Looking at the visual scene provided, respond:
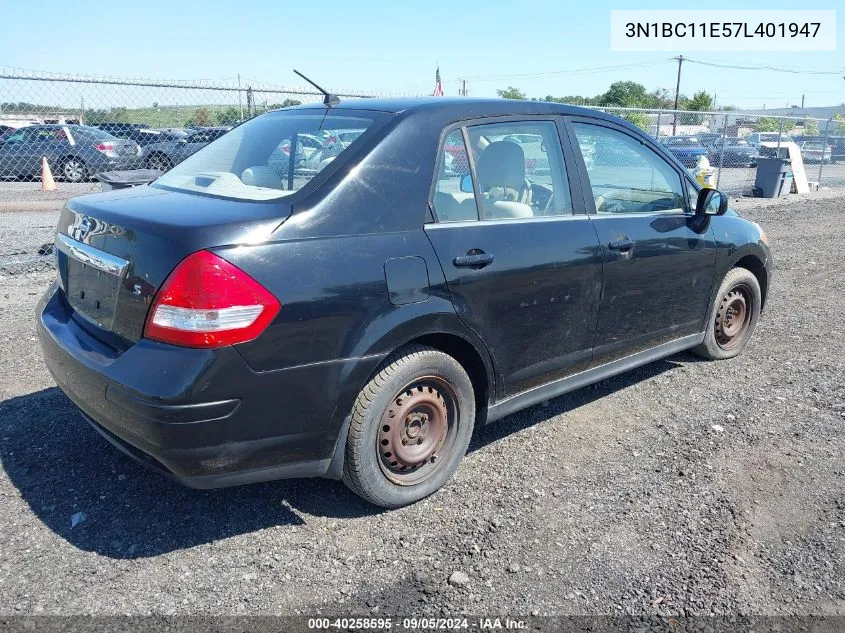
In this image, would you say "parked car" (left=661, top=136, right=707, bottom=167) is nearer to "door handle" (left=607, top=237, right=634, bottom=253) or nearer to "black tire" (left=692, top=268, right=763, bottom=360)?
"black tire" (left=692, top=268, right=763, bottom=360)

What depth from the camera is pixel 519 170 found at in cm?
353

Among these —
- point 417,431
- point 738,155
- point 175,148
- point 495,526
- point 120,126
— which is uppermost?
point 120,126

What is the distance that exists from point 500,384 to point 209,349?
1.48 m

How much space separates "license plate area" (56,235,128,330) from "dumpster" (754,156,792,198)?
16887mm

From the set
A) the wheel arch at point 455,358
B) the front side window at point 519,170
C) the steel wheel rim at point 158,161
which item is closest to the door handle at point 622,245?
the front side window at point 519,170

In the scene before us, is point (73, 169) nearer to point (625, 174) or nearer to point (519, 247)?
point (625, 174)

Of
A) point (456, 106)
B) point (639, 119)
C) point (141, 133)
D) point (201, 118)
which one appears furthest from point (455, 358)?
point (639, 119)

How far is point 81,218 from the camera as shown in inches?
116

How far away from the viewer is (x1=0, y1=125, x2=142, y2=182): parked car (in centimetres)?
1500

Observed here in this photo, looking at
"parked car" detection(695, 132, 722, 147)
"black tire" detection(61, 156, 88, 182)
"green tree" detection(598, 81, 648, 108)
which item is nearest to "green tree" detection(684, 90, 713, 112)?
"green tree" detection(598, 81, 648, 108)

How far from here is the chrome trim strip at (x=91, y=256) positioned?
103 inches

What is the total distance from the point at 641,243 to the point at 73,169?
16080 millimetres

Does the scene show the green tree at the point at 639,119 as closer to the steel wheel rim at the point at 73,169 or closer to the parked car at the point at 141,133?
the parked car at the point at 141,133

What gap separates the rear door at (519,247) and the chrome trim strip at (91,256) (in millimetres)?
1239
